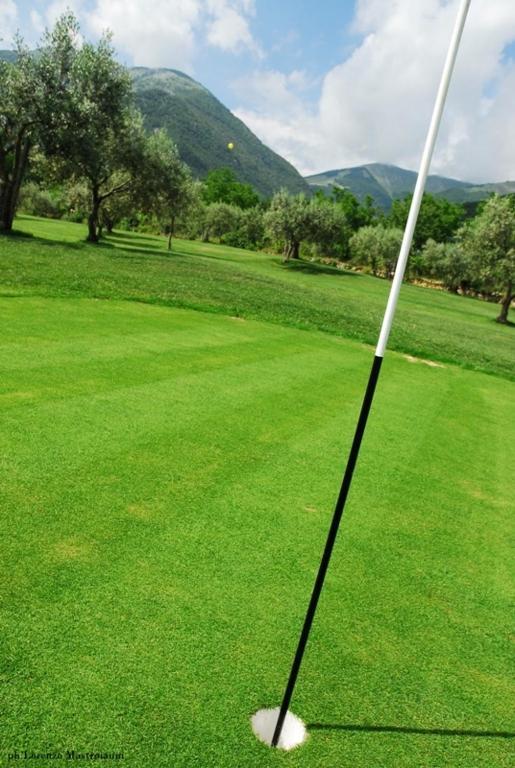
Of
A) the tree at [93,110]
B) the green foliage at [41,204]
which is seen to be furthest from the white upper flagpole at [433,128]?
the green foliage at [41,204]

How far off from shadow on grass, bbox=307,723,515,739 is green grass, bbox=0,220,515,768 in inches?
0.8

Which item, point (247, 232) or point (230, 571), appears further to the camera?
point (247, 232)

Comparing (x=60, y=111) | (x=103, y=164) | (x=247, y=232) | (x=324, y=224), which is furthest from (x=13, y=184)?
(x=247, y=232)

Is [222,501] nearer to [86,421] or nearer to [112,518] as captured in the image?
[112,518]

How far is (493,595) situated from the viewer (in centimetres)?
604

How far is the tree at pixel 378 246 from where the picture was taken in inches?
3381

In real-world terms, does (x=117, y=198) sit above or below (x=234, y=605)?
above

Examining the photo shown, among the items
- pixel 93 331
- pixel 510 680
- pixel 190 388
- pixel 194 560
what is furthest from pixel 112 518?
pixel 93 331

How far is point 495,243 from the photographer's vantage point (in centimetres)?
4662

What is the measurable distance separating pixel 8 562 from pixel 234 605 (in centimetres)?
205

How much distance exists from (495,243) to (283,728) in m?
49.3

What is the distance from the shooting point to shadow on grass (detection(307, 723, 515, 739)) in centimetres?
400

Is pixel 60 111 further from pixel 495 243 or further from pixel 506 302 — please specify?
pixel 506 302

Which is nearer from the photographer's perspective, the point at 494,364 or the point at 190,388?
the point at 190,388
